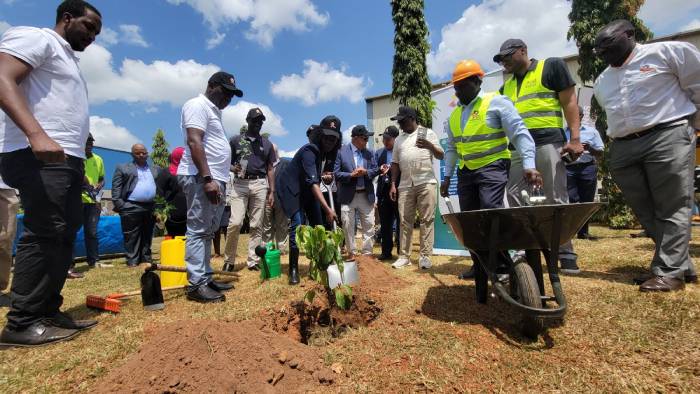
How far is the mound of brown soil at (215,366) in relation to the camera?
5.74 ft

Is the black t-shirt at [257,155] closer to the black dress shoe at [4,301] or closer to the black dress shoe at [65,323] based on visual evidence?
the black dress shoe at [65,323]

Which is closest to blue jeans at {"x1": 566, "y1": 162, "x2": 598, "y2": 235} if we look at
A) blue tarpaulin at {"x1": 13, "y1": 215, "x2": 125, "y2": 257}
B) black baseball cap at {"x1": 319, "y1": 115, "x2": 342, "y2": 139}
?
black baseball cap at {"x1": 319, "y1": 115, "x2": 342, "y2": 139}

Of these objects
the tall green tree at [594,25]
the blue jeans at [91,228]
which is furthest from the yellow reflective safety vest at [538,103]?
the tall green tree at [594,25]

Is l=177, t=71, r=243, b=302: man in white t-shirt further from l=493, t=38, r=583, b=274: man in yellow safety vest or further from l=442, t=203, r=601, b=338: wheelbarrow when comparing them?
l=493, t=38, r=583, b=274: man in yellow safety vest

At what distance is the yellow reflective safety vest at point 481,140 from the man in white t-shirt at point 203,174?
7.64ft

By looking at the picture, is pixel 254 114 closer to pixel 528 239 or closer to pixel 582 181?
pixel 528 239

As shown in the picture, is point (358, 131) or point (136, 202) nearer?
point (358, 131)

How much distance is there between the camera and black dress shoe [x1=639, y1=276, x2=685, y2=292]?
2727 mm

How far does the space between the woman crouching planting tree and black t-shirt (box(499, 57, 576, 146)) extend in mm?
2145

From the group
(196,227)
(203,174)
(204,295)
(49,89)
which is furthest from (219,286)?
(49,89)

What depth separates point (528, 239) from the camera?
224cm

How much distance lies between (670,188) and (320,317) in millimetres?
3009

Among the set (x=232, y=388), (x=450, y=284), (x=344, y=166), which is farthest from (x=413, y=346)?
(x=344, y=166)

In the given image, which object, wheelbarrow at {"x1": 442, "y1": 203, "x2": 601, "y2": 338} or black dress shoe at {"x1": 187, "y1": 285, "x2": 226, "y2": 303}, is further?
black dress shoe at {"x1": 187, "y1": 285, "x2": 226, "y2": 303}
